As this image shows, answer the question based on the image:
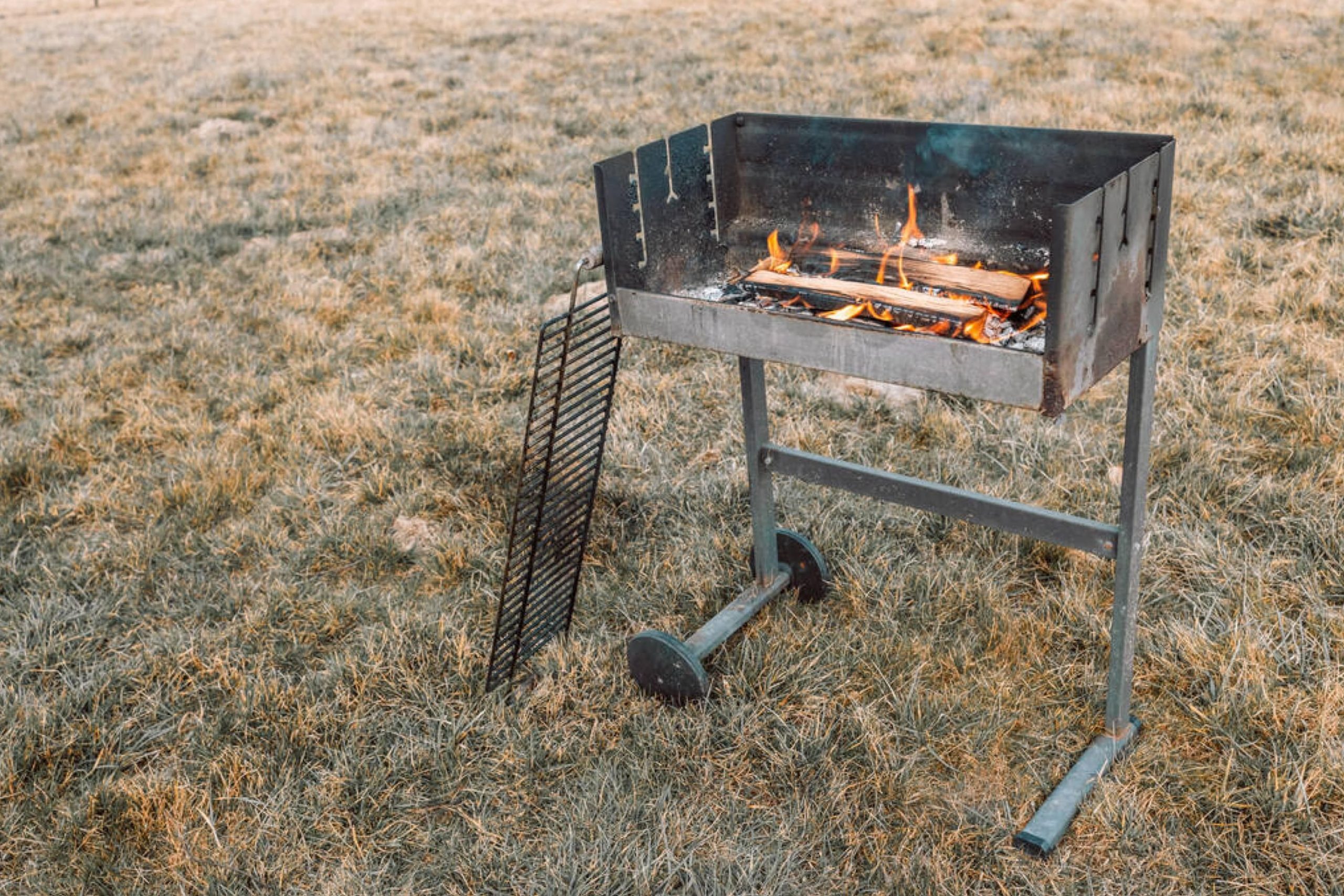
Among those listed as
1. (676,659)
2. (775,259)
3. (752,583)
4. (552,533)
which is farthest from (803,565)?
(775,259)

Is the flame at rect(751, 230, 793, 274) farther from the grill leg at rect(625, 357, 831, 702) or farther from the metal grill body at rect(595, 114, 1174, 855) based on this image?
the grill leg at rect(625, 357, 831, 702)

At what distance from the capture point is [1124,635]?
8.49 feet

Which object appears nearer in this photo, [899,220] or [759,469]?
[899,220]

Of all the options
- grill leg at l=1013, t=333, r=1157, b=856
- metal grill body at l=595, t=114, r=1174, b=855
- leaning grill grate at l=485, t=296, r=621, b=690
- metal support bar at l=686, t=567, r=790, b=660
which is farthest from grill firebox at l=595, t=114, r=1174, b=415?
metal support bar at l=686, t=567, r=790, b=660

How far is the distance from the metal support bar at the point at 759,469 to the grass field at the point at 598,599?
16 centimetres

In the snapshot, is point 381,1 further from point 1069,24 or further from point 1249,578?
point 1249,578

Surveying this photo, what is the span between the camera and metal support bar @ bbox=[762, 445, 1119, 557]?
2520mm

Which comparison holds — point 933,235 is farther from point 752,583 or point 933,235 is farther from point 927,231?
point 752,583

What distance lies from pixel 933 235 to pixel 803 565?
41.4 inches

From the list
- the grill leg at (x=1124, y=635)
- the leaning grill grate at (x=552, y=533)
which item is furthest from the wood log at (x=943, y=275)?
the leaning grill grate at (x=552, y=533)

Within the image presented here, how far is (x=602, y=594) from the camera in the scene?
3.41 m

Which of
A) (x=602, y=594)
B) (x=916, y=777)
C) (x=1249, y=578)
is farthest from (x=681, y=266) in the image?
(x=1249, y=578)

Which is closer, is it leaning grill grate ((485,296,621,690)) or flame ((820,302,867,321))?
flame ((820,302,867,321))

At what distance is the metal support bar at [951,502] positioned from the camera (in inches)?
99.2
